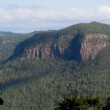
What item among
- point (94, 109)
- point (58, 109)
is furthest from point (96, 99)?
point (58, 109)

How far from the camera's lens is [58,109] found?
80.9 meters

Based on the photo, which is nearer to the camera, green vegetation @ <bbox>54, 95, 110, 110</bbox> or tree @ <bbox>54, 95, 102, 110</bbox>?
green vegetation @ <bbox>54, 95, 110, 110</bbox>

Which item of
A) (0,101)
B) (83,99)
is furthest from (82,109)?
(0,101)

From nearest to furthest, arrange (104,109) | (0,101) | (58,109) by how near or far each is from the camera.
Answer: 1. (0,101)
2. (104,109)
3. (58,109)

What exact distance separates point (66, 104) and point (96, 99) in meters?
4.97

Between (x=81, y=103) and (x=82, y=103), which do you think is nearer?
(x=81, y=103)

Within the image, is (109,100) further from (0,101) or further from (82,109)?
(0,101)

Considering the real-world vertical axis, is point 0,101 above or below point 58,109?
above

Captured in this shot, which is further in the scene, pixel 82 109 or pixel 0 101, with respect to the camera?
pixel 82 109

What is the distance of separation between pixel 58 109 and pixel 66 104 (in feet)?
15.1

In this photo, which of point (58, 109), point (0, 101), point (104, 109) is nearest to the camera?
point (0, 101)

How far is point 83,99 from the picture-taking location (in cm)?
7650

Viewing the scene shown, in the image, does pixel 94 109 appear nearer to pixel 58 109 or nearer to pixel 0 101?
pixel 58 109

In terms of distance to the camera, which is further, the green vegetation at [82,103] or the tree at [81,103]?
the tree at [81,103]
